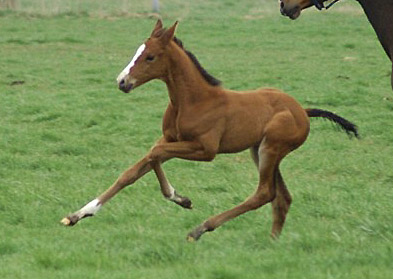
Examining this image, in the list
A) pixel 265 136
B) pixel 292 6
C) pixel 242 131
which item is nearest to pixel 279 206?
pixel 265 136

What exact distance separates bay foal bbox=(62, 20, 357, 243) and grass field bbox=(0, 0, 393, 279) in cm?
Answer: 33

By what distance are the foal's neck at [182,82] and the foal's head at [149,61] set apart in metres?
0.09

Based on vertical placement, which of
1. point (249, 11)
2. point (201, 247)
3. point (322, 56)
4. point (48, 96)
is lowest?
point (249, 11)

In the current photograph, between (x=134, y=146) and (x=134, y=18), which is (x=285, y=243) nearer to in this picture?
(x=134, y=146)

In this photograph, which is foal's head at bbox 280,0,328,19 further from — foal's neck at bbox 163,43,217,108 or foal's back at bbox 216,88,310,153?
foal's neck at bbox 163,43,217,108

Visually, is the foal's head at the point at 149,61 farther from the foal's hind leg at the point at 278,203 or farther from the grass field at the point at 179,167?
the grass field at the point at 179,167

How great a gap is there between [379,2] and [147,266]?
9.81 ft

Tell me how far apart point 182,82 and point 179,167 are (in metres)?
3.61

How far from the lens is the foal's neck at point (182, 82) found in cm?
679

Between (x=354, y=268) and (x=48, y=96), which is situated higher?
(x=354, y=268)

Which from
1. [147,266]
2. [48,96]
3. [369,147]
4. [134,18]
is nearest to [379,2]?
[147,266]

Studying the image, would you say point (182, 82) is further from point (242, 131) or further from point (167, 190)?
point (167, 190)

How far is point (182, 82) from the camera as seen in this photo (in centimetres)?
681

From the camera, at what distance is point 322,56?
19922 millimetres
